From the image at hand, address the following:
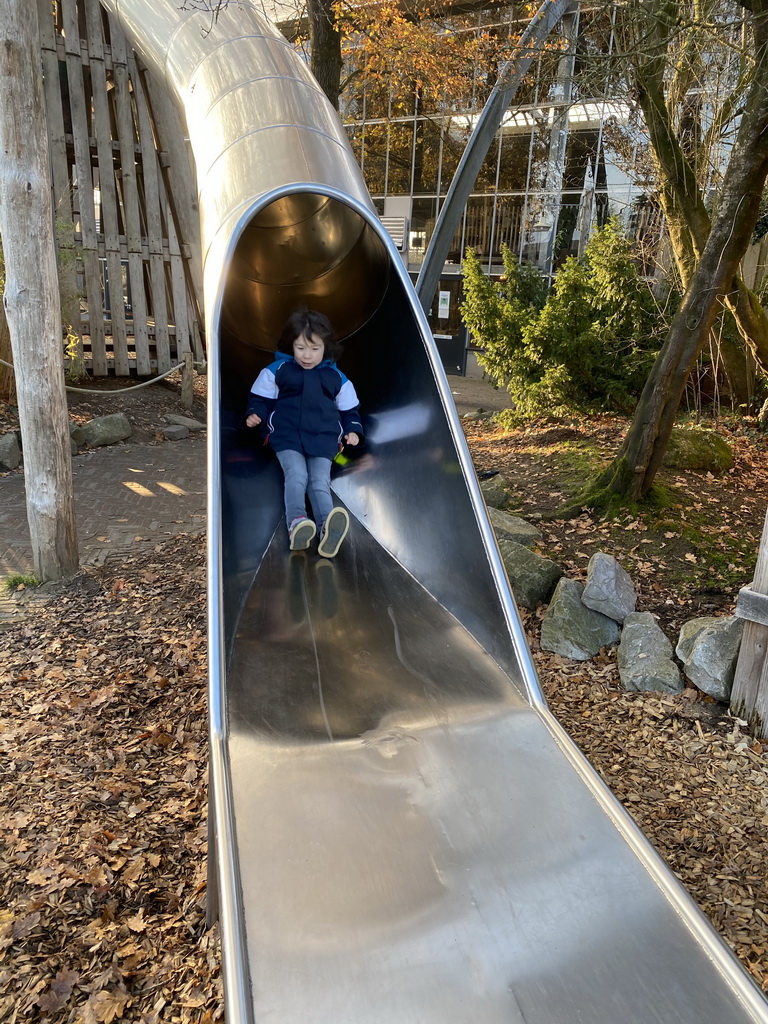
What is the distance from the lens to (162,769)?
11.6ft

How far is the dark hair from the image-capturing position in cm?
516

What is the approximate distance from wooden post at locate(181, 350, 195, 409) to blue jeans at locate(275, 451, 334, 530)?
270 inches

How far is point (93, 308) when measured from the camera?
11.0 metres

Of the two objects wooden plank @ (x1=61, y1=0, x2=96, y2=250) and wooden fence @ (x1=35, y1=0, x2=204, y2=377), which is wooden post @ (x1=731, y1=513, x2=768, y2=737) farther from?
wooden plank @ (x1=61, y1=0, x2=96, y2=250)

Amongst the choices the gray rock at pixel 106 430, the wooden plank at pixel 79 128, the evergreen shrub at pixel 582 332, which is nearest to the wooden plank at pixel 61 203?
the wooden plank at pixel 79 128

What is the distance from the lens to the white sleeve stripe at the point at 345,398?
17.0 feet

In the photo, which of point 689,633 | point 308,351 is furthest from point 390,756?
point 308,351

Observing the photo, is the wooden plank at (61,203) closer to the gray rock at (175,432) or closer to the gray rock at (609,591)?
the gray rock at (175,432)

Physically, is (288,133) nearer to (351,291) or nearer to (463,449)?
(351,291)

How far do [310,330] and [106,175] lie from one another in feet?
25.4

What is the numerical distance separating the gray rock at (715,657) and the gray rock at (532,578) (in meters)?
1.05

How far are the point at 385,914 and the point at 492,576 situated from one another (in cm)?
162

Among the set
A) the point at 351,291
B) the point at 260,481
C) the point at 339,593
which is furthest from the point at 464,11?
the point at 339,593

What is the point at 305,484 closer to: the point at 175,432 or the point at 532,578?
the point at 532,578
